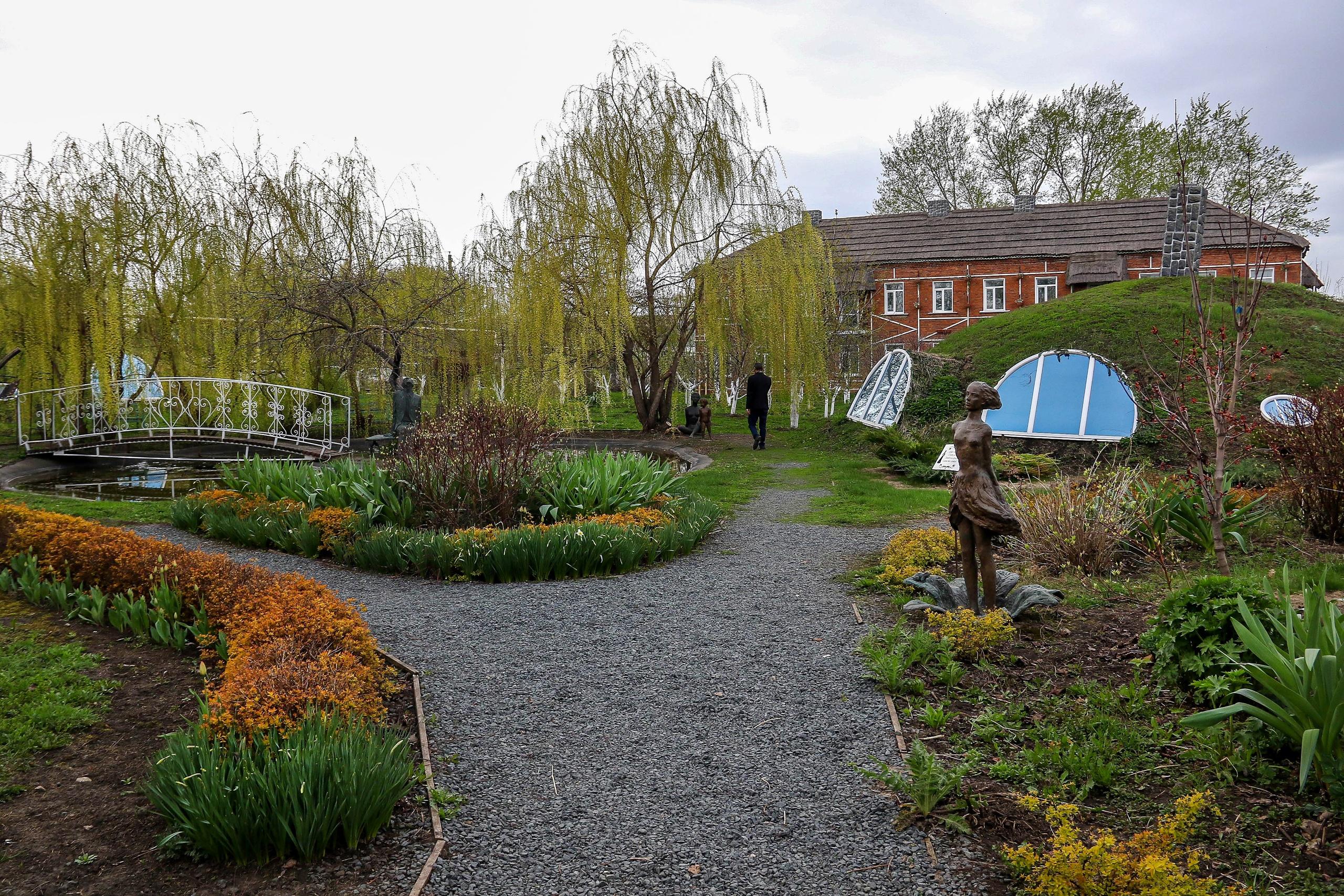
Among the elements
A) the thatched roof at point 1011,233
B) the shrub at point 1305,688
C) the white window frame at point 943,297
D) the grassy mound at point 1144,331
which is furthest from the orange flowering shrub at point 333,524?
the white window frame at point 943,297

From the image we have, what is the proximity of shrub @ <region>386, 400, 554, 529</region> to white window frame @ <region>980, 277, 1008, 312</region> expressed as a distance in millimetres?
31619

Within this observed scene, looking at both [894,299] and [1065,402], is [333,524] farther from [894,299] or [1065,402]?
[894,299]

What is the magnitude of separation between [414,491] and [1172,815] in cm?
765

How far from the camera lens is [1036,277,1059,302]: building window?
1422 inches

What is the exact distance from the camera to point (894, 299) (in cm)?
3838

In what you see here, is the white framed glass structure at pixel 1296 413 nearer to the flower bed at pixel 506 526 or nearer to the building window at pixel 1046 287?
the flower bed at pixel 506 526

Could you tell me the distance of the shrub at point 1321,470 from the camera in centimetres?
786

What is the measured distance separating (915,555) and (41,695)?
244 inches

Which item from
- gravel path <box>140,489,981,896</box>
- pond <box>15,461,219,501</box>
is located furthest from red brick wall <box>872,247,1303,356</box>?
gravel path <box>140,489,981,896</box>

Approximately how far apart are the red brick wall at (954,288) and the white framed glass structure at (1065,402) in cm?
1871

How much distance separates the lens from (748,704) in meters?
4.82

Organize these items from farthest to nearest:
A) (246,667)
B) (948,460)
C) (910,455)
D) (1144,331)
Result: 1. (1144,331)
2. (910,455)
3. (948,460)
4. (246,667)

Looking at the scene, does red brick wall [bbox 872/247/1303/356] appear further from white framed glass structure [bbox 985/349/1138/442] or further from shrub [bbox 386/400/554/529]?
shrub [bbox 386/400/554/529]

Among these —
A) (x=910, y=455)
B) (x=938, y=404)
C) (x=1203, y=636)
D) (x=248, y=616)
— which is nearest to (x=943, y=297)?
(x=938, y=404)
